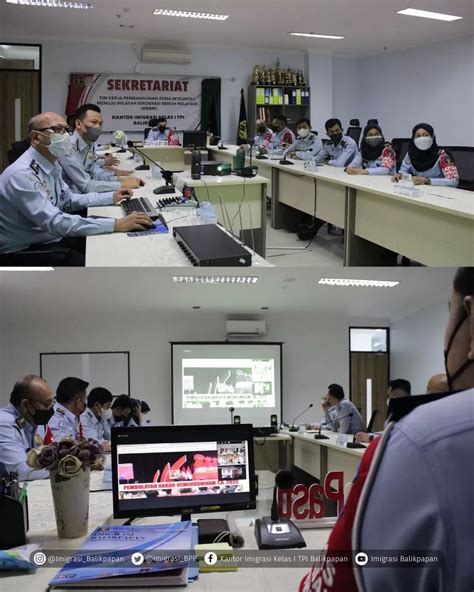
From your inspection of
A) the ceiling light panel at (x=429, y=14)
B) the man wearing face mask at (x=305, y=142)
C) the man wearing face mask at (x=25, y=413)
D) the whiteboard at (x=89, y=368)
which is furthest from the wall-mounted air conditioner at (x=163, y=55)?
the man wearing face mask at (x=25, y=413)

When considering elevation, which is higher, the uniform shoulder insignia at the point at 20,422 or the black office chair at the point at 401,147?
the black office chair at the point at 401,147

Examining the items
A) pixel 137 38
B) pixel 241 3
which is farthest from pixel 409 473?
pixel 137 38

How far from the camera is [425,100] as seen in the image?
9289 mm

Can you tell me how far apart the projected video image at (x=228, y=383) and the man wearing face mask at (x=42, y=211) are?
4.37 feet

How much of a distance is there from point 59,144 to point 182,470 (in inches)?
72.2

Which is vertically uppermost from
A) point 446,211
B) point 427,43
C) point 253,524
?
point 427,43

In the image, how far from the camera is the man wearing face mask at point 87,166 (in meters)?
3.70

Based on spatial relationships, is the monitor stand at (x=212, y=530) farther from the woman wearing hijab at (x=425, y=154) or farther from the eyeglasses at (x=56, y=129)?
the woman wearing hijab at (x=425, y=154)

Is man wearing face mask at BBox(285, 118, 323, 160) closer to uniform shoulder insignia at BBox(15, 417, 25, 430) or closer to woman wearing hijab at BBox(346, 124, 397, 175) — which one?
woman wearing hijab at BBox(346, 124, 397, 175)

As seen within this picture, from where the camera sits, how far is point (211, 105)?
9.37 m

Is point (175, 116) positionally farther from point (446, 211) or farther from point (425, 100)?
point (446, 211)

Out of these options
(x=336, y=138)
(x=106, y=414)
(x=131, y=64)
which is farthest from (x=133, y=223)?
(x=131, y=64)

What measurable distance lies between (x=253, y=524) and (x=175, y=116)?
8676 millimetres

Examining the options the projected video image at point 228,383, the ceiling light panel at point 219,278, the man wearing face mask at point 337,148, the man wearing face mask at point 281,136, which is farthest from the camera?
the man wearing face mask at point 281,136
